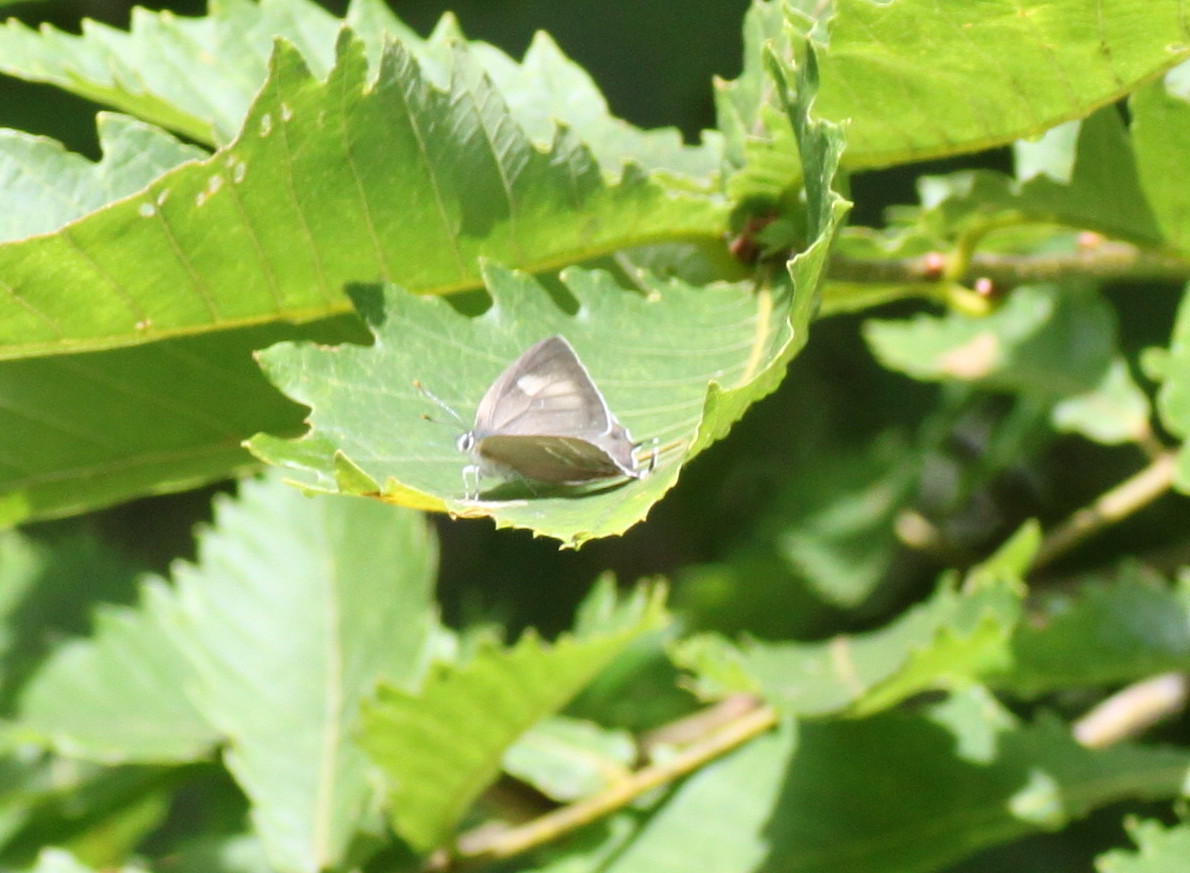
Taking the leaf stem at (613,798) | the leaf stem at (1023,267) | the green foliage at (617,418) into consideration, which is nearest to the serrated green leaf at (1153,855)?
the green foliage at (617,418)

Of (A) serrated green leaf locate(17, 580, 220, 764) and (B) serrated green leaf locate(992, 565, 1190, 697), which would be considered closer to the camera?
(B) serrated green leaf locate(992, 565, 1190, 697)

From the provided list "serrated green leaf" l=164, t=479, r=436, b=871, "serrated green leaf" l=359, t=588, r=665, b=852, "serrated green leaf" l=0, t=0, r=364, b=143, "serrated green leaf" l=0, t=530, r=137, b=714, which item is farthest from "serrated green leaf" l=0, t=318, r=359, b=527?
"serrated green leaf" l=0, t=530, r=137, b=714

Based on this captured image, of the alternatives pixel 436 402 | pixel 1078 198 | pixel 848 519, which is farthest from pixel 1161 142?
pixel 848 519

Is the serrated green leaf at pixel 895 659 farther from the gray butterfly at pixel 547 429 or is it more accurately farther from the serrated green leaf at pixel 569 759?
the gray butterfly at pixel 547 429

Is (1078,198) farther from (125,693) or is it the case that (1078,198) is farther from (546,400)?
(125,693)

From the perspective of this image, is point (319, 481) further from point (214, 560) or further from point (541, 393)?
point (214, 560)

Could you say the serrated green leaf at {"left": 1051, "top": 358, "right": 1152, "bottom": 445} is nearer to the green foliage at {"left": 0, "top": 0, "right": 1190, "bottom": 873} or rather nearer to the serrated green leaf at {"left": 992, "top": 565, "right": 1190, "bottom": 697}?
the green foliage at {"left": 0, "top": 0, "right": 1190, "bottom": 873}
